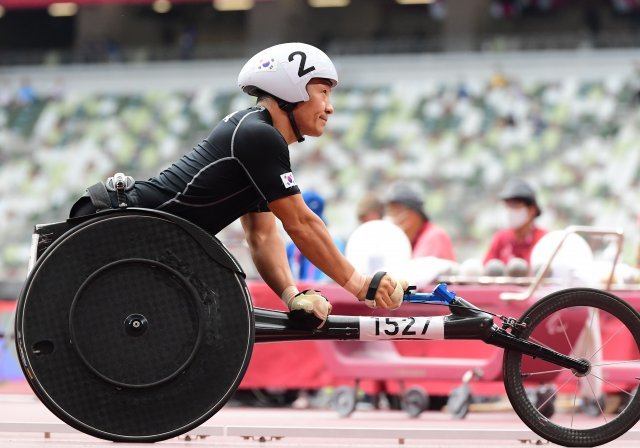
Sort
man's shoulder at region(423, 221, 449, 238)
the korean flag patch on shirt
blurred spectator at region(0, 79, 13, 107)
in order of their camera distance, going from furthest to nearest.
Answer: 1. blurred spectator at region(0, 79, 13, 107)
2. man's shoulder at region(423, 221, 449, 238)
3. the korean flag patch on shirt

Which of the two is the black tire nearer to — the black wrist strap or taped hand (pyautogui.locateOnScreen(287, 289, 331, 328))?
the black wrist strap

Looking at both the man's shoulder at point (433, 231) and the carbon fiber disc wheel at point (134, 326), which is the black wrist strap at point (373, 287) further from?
the man's shoulder at point (433, 231)

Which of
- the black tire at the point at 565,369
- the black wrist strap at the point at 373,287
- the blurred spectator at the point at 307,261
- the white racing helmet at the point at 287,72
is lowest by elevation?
the black tire at the point at 565,369

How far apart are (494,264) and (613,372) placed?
3.19 m

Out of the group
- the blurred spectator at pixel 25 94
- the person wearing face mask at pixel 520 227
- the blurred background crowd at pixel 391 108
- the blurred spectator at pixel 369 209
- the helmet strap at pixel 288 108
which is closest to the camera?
the helmet strap at pixel 288 108

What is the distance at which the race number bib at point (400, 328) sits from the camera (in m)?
5.54

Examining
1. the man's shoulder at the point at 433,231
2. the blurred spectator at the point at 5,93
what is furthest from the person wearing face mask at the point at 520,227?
the blurred spectator at the point at 5,93

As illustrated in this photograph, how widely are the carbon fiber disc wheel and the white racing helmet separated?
0.67 m

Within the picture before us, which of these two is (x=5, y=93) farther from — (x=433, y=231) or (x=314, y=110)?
(x=314, y=110)

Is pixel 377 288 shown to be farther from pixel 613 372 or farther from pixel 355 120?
pixel 355 120

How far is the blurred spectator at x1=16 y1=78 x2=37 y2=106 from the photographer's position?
3134cm

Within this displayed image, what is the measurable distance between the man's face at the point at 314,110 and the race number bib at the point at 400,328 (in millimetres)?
808

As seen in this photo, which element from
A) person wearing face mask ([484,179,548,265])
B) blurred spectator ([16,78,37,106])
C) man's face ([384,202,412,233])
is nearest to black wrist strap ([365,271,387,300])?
man's face ([384,202,412,233])

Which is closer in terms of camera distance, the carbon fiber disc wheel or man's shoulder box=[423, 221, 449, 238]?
the carbon fiber disc wheel
